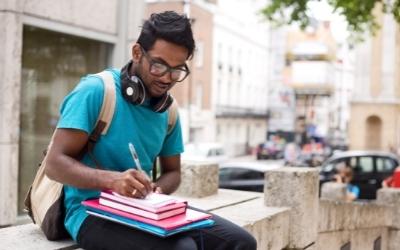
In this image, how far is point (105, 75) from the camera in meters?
2.97

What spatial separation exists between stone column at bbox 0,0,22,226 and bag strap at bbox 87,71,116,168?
4.93 meters

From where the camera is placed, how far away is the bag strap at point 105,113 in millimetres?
2883

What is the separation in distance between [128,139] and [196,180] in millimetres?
2613

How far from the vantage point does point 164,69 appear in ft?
9.36

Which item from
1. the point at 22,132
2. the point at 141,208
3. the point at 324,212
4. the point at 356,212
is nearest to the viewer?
the point at 141,208

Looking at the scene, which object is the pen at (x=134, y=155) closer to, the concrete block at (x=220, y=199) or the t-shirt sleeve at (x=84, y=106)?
the t-shirt sleeve at (x=84, y=106)

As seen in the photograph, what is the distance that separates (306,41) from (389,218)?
55839mm

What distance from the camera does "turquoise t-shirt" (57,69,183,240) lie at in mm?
2777

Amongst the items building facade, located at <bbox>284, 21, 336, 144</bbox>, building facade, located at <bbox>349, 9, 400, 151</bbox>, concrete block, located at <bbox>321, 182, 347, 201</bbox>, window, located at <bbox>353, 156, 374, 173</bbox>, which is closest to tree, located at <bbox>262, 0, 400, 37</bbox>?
concrete block, located at <bbox>321, 182, 347, 201</bbox>

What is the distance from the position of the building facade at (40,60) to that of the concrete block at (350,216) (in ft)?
13.2

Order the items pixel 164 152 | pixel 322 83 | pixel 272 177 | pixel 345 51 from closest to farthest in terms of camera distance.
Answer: pixel 164 152, pixel 272 177, pixel 322 83, pixel 345 51

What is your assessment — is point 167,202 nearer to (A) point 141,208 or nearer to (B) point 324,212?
(A) point 141,208

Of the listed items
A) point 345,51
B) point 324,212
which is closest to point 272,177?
point 324,212

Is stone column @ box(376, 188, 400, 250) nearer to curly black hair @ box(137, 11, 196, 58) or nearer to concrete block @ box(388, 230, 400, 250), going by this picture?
concrete block @ box(388, 230, 400, 250)
